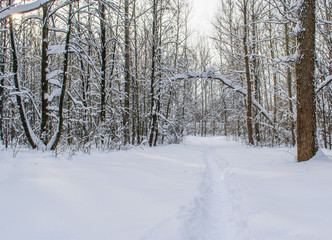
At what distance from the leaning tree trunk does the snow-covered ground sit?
47.3 inches

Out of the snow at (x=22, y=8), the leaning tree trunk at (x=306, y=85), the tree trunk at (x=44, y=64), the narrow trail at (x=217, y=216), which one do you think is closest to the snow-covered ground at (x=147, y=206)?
the narrow trail at (x=217, y=216)

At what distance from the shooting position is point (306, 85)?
5133 millimetres

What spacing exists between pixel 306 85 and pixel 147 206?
5.06 m

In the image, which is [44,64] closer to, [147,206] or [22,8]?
[22,8]

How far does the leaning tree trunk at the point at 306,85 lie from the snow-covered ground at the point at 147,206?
1200 millimetres

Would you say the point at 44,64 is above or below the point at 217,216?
above

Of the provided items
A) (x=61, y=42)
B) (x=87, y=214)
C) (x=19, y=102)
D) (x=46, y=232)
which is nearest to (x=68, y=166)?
(x=87, y=214)

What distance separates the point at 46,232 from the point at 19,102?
4611mm

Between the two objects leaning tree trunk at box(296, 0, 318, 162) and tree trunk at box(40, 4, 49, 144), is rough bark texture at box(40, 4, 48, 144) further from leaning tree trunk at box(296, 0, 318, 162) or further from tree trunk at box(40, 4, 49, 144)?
leaning tree trunk at box(296, 0, 318, 162)

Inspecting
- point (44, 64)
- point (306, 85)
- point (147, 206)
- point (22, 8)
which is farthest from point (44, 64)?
point (306, 85)

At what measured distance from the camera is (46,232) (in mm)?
1759

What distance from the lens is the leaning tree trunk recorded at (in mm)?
5043

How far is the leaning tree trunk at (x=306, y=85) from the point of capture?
199 inches

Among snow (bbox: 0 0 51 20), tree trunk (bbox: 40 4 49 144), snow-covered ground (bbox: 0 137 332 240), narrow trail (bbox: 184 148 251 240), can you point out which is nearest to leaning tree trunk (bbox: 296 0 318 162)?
snow-covered ground (bbox: 0 137 332 240)
